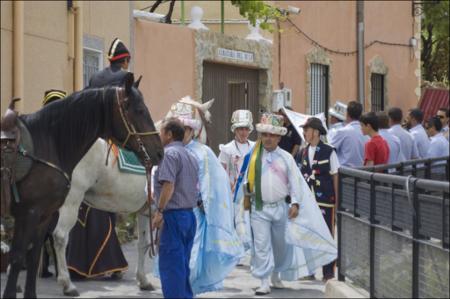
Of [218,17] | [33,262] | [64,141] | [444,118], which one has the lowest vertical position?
[33,262]

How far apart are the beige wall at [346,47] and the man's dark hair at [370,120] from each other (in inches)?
405

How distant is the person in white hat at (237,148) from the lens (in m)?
14.8

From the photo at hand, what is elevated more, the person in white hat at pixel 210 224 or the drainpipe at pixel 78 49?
the drainpipe at pixel 78 49

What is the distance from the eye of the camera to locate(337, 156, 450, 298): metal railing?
320 inches

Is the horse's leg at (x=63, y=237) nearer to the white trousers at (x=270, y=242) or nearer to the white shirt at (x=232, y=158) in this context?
the white trousers at (x=270, y=242)

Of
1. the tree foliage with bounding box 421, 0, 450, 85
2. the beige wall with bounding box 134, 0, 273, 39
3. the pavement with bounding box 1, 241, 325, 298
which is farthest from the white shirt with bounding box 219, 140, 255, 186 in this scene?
the tree foliage with bounding box 421, 0, 450, 85

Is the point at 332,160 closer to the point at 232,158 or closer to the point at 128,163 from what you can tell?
the point at 232,158

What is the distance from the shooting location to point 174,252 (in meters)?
10.3

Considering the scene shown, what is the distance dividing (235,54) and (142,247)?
10844 millimetres

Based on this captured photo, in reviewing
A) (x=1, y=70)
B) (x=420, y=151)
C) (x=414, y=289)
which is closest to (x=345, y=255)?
(x=414, y=289)

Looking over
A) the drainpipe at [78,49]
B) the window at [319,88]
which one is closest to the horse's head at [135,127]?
the drainpipe at [78,49]

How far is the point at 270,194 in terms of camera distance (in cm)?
1247

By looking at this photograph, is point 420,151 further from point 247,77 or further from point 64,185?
point 64,185

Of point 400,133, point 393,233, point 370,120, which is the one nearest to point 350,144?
point 370,120
